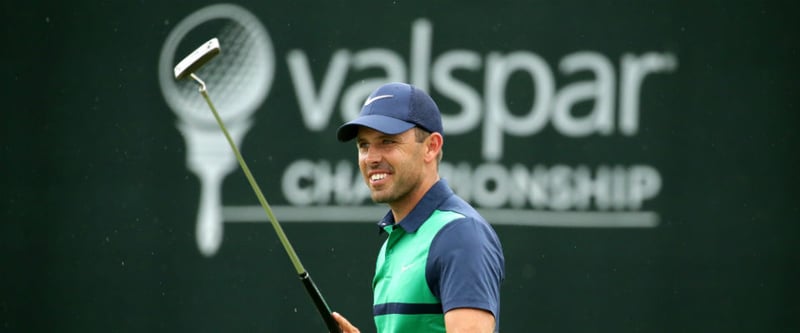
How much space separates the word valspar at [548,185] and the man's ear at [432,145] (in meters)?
2.86

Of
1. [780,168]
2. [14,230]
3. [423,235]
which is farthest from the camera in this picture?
[14,230]

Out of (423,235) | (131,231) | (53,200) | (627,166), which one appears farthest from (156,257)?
(423,235)

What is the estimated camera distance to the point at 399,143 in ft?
12.3

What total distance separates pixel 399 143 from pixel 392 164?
0.07m

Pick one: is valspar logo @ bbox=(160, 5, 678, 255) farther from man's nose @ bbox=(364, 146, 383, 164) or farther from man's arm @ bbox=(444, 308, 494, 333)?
man's arm @ bbox=(444, 308, 494, 333)

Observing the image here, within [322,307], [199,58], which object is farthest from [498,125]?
[322,307]

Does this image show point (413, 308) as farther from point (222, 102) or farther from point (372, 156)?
point (222, 102)

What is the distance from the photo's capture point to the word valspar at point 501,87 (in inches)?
263

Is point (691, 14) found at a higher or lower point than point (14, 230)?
higher

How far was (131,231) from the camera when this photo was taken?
275 inches

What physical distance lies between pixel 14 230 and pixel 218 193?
119 cm

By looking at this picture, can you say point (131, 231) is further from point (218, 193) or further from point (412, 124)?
point (412, 124)

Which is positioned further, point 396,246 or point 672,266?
point 672,266

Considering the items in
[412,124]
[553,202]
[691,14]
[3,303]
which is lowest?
[3,303]
